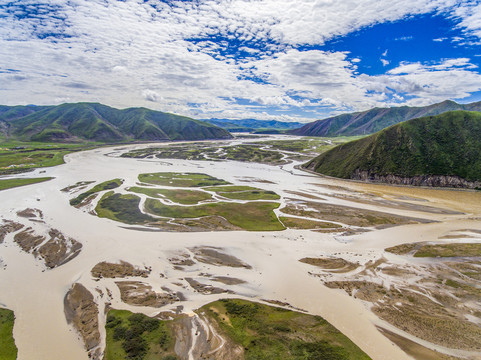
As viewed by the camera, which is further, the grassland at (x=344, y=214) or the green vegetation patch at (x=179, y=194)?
the green vegetation patch at (x=179, y=194)

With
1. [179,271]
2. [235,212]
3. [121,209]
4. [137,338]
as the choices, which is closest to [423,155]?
[235,212]

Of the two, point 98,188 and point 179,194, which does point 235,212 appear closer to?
point 179,194

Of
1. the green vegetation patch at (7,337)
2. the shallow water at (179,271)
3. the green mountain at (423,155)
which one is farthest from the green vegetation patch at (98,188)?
the green mountain at (423,155)

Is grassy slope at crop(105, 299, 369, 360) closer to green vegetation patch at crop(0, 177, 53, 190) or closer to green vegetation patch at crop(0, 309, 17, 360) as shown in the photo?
green vegetation patch at crop(0, 309, 17, 360)

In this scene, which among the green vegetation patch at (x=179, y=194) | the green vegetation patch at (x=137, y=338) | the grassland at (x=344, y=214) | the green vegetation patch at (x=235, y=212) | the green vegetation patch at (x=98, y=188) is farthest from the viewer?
the green vegetation patch at (x=179, y=194)

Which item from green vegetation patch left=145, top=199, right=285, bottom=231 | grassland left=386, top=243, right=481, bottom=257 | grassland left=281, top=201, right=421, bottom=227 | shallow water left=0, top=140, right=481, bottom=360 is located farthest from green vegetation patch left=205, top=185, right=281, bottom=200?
grassland left=386, top=243, right=481, bottom=257

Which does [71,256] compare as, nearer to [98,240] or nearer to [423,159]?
[98,240]

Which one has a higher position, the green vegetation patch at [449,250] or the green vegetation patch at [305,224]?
the green vegetation patch at [449,250]

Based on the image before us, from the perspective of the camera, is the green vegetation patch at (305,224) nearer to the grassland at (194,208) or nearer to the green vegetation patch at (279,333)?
the grassland at (194,208)
